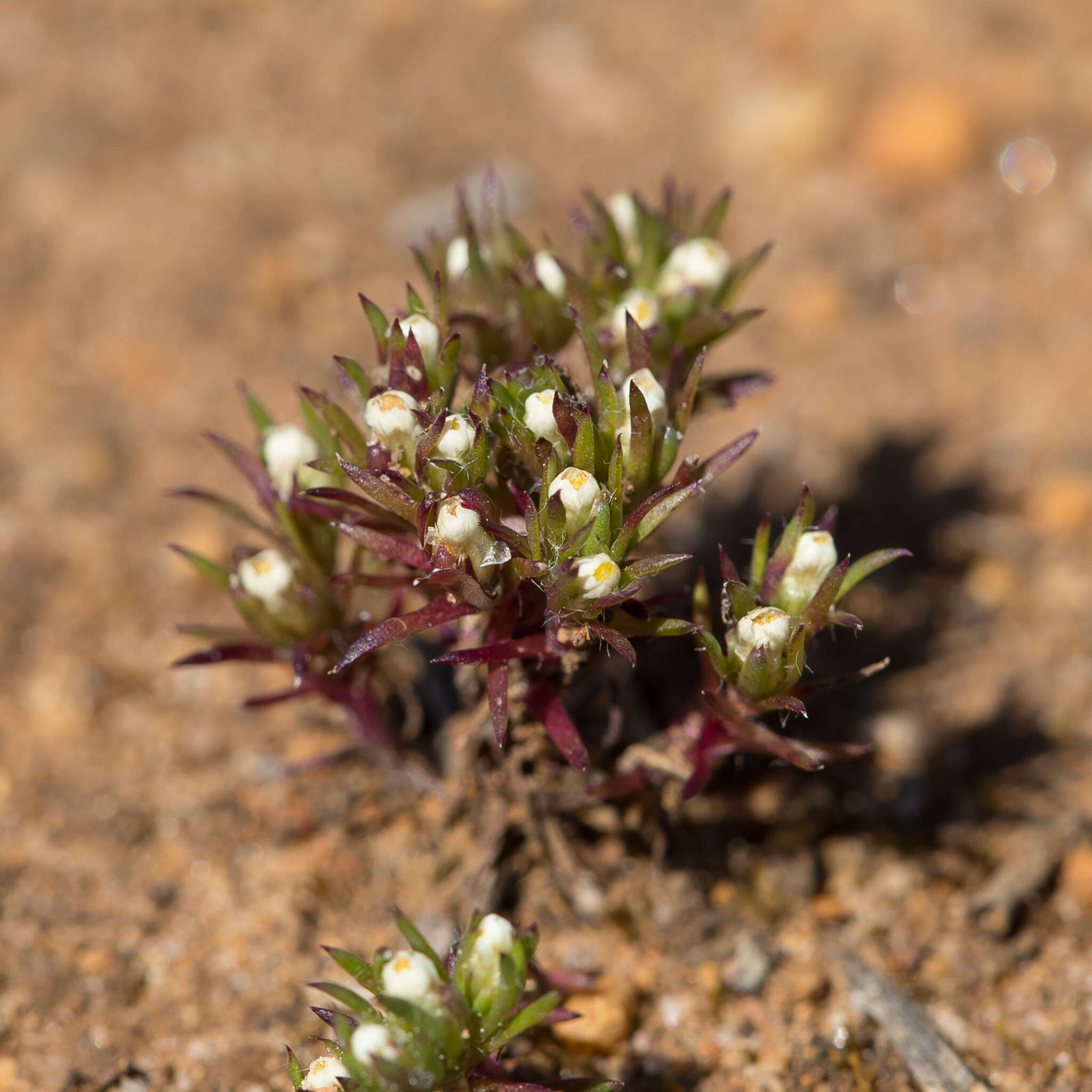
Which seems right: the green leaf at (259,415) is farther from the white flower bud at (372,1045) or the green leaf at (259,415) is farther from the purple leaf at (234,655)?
the white flower bud at (372,1045)

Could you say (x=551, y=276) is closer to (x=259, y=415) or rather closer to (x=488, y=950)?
(x=259, y=415)

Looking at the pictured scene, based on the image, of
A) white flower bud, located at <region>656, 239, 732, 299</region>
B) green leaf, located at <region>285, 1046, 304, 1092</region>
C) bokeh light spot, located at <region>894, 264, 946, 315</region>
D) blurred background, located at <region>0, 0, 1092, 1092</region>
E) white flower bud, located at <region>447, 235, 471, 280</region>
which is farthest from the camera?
bokeh light spot, located at <region>894, 264, 946, 315</region>

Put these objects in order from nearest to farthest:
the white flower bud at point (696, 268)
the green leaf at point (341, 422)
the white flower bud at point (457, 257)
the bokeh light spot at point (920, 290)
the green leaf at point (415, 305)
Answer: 1. the green leaf at point (341, 422)
2. the green leaf at point (415, 305)
3. the white flower bud at point (696, 268)
4. the white flower bud at point (457, 257)
5. the bokeh light spot at point (920, 290)

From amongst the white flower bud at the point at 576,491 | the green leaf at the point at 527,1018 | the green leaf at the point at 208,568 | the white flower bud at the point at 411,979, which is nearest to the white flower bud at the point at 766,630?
the white flower bud at the point at 576,491

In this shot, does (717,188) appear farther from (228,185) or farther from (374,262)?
(228,185)

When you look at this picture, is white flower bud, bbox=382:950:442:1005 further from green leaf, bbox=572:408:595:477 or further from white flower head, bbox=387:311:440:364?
white flower head, bbox=387:311:440:364

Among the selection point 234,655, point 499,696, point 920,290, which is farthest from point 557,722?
point 920,290

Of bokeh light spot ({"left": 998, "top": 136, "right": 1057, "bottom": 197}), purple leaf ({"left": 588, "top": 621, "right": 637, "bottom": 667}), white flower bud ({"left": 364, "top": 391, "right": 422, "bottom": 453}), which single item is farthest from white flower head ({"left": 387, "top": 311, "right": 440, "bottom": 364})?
bokeh light spot ({"left": 998, "top": 136, "right": 1057, "bottom": 197})

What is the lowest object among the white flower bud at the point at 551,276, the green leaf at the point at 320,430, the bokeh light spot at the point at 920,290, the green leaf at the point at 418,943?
the green leaf at the point at 418,943
